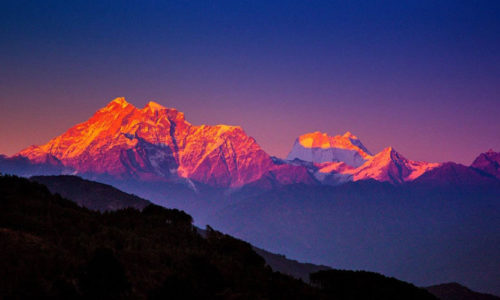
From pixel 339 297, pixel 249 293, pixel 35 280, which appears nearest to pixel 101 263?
pixel 35 280

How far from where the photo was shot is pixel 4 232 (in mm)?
56250

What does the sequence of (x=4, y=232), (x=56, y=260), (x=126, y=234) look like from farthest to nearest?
(x=126, y=234), (x=4, y=232), (x=56, y=260)

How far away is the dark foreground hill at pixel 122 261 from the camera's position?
48188mm

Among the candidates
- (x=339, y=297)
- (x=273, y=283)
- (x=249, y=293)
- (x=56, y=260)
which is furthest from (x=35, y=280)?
(x=339, y=297)

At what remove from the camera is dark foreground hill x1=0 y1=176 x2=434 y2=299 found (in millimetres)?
48188

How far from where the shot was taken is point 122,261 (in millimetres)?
58281

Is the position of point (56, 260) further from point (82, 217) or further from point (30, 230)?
point (82, 217)

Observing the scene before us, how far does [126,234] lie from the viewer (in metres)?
72.9

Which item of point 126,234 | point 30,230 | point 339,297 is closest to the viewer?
point 30,230

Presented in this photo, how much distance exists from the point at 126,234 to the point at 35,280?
83.9ft

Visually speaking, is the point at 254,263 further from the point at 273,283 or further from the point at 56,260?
the point at 56,260

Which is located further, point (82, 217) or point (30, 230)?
point (82, 217)

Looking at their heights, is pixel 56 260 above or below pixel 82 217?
below

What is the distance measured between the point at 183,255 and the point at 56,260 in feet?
61.3
